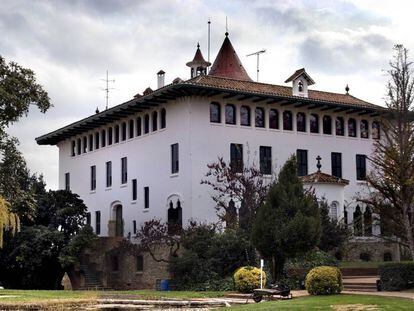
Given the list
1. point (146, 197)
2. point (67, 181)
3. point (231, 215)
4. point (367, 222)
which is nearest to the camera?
point (231, 215)

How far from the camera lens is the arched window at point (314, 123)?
2106 inches

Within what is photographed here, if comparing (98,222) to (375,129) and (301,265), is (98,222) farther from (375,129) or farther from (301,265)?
(301,265)

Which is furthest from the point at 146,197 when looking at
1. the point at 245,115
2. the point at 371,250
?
the point at 371,250

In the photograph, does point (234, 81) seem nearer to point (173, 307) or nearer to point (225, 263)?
point (225, 263)

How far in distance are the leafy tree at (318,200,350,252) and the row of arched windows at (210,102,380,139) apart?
28.6 ft

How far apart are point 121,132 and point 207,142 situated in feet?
33.6

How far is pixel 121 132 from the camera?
56344 mm

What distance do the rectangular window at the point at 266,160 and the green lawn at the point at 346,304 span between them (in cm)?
2534

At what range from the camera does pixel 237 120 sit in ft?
163

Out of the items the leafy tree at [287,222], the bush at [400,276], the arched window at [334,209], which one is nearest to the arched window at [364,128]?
the arched window at [334,209]

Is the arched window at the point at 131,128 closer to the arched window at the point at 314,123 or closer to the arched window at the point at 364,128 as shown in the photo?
the arched window at the point at 314,123

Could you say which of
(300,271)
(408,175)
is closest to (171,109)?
(300,271)

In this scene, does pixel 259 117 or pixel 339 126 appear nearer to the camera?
pixel 259 117

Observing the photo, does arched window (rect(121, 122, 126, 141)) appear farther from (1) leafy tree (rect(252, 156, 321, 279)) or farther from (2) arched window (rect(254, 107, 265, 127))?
(1) leafy tree (rect(252, 156, 321, 279))
